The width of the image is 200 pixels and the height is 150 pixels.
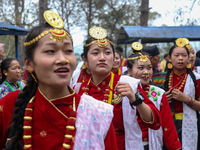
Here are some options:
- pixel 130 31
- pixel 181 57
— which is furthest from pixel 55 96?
pixel 130 31

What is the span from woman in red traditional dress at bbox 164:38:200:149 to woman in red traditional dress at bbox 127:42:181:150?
58 cm

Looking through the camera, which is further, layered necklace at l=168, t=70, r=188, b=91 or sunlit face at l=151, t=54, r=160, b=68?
sunlit face at l=151, t=54, r=160, b=68

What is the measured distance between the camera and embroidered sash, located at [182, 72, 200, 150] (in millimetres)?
3359

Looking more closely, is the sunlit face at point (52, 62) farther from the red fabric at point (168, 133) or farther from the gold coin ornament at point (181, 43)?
the gold coin ornament at point (181, 43)

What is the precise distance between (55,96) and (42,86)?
0.14m

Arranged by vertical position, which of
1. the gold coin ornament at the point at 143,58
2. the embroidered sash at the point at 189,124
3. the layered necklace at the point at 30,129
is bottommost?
the embroidered sash at the point at 189,124

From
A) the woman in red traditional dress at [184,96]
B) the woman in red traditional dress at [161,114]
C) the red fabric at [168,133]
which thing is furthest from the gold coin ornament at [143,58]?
the woman in red traditional dress at [184,96]

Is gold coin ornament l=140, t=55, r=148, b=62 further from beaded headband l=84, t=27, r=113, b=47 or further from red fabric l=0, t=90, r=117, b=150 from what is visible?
red fabric l=0, t=90, r=117, b=150

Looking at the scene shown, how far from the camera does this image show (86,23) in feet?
49.1

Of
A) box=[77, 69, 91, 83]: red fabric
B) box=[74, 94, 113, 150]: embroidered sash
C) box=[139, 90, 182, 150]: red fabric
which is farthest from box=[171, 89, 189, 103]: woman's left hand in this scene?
box=[74, 94, 113, 150]: embroidered sash

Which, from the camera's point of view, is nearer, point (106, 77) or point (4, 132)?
point (4, 132)

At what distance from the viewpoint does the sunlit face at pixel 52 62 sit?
1358 mm

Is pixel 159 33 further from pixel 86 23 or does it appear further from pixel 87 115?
pixel 87 115

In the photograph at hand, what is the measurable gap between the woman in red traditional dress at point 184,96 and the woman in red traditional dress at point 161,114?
1.89ft
